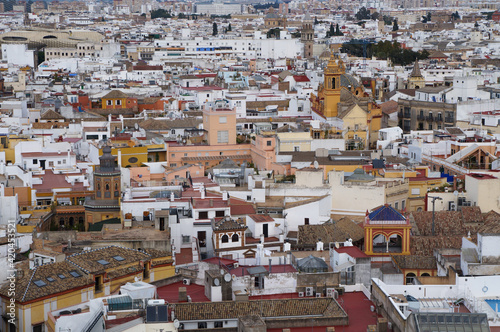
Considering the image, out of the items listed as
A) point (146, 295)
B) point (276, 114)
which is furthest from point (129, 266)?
point (276, 114)

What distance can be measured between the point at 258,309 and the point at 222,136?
60.3ft

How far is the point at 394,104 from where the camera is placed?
4856cm

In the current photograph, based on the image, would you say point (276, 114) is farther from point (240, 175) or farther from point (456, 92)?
point (240, 175)

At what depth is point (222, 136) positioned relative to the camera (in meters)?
36.9

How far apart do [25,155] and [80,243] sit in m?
11.4

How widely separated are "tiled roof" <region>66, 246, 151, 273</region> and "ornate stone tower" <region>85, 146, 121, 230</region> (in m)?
5.70

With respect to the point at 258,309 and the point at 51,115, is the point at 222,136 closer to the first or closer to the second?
the point at 51,115

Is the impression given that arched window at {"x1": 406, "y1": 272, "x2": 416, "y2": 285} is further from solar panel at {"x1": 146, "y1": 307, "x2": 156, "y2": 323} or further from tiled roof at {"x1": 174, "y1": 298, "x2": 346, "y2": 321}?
solar panel at {"x1": 146, "y1": 307, "x2": 156, "y2": 323}

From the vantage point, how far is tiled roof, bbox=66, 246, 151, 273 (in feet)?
68.5

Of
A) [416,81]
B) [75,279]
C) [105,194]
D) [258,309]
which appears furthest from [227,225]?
[416,81]

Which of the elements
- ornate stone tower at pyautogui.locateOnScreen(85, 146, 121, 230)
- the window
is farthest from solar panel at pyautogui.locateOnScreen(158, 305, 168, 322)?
the window

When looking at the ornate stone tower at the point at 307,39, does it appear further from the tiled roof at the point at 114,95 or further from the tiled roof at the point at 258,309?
the tiled roof at the point at 258,309

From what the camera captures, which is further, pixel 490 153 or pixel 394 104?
pixel 394 104

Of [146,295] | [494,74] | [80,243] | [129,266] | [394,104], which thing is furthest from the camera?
[494,74]
